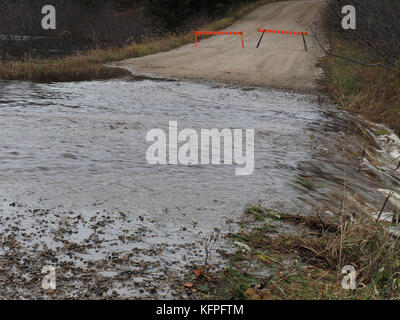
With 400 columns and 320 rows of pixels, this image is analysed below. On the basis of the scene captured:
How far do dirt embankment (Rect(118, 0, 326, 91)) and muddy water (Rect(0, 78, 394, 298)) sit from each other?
4505 mm

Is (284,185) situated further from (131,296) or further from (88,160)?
(131,296)

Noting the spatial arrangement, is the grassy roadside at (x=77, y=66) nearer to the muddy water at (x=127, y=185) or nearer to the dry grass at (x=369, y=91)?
the muddy water at (x=127, y=185)

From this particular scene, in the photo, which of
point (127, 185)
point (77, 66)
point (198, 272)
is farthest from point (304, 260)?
point (77, 66)

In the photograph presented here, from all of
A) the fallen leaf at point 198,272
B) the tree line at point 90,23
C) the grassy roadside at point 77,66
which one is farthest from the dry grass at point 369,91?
the tree line at point 90,23

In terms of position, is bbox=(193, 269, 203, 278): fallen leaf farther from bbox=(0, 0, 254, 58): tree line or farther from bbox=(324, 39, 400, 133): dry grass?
bbox=(0, 0, 254, 58): tree line

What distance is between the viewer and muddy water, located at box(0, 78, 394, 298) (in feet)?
14.4

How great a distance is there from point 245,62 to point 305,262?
54.0 ft

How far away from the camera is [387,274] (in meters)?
4.39

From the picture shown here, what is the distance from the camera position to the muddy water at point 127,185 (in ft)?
14.4

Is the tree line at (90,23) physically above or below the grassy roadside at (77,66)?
above

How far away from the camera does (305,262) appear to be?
466 centimetres

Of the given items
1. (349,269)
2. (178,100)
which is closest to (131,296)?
(349,269)

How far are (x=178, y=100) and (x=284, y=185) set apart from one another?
639 cm

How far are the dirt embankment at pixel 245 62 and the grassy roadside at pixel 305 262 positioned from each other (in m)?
11.0
